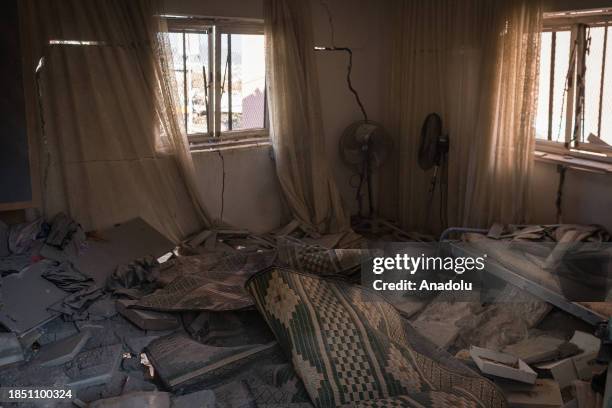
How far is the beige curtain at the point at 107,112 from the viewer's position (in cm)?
487

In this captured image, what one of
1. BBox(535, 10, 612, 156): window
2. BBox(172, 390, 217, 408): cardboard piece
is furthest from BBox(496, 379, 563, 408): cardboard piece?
BBox(535, 10, 612, 156): window

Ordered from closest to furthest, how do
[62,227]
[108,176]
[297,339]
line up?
1. [297,339]
2. [62,227]
3. [108,176]

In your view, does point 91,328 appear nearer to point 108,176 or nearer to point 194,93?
point 108,176

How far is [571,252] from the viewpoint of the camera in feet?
14.9

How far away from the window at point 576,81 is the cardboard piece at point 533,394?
2.65 metres

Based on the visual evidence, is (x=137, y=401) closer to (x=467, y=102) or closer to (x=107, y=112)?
(x=107, y=112)

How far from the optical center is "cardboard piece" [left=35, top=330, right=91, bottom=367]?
3.70 metres

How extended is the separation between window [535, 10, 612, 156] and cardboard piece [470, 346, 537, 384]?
255 cm

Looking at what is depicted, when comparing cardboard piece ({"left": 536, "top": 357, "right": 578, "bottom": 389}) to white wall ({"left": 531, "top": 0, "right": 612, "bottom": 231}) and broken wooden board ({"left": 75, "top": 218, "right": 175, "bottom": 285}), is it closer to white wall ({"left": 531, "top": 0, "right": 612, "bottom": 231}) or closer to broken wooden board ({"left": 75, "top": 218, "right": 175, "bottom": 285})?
white wall ({"left": 531, "top": 0, "right": 612, "bottom": 231})

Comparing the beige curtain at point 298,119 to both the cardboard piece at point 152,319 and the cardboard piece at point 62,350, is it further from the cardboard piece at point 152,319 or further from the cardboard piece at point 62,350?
the cardboard piece at point 62,350

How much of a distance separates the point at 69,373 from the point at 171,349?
56cm

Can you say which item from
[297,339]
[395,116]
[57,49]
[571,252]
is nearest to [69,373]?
[297,339]

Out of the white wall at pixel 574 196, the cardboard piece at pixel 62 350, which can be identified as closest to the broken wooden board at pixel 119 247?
the cardboard piece at pixel 62 350

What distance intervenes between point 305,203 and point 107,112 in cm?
216
